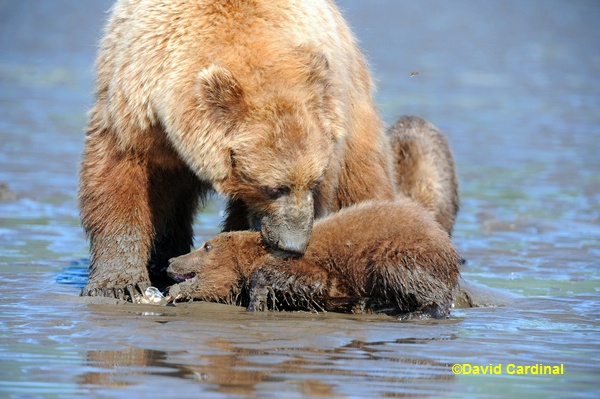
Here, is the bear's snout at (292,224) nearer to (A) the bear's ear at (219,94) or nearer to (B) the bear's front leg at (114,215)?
(A) the bear's ear at (219,94)

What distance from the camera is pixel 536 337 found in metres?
6.42

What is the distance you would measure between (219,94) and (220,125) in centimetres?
21

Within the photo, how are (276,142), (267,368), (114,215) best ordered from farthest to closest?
(114,215), (276,142), (267,368)

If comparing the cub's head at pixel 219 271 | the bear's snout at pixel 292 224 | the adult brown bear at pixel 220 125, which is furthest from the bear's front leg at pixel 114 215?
the bear's snout at pixel 292 224

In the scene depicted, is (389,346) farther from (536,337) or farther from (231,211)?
(231,211)

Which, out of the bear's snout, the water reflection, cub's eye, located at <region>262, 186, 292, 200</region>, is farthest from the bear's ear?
the water reflection

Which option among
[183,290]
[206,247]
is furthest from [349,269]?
[183,290]

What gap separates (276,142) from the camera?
21.4ft

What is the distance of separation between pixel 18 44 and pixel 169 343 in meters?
25.9

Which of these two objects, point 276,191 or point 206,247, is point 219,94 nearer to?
point 276,191

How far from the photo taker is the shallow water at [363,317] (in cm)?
531

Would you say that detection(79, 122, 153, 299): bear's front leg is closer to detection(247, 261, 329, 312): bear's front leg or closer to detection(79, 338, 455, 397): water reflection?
detection(247, 261, 329, 312): bear's front leg

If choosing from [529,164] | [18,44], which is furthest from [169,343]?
[18,44]

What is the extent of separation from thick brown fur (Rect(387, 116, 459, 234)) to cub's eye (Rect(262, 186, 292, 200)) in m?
3.12
